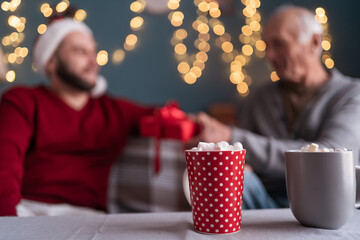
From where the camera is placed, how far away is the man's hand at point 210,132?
1161mm

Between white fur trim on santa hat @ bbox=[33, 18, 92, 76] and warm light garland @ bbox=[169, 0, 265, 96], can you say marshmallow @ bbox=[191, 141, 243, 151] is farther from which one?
warm light garland @ bbox=[169, 0, 265, 96]

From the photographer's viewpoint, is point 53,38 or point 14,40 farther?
point 14,40

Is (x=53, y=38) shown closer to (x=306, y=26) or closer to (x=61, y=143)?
(x=61, y=143)

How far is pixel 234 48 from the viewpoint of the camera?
2.55 meters

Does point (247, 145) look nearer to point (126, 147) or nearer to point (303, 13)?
point (126, 147)

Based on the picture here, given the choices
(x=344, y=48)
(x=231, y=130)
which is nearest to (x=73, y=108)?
(x=231, y=130)

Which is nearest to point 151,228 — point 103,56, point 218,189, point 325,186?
point 218,189

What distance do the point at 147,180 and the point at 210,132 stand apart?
34cm

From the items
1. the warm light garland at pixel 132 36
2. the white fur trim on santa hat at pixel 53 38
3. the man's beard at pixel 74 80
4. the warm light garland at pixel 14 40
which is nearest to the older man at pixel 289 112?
the man's beard at pixel 74 80

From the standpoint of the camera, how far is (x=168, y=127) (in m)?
1.39

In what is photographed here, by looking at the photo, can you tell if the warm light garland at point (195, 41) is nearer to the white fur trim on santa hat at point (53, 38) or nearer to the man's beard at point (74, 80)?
the white fur trim on santa hat at point (53, 38)

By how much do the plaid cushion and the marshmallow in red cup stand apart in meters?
0.80

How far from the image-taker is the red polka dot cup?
55 cm

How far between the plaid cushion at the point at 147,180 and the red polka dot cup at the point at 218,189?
31.5 inches
